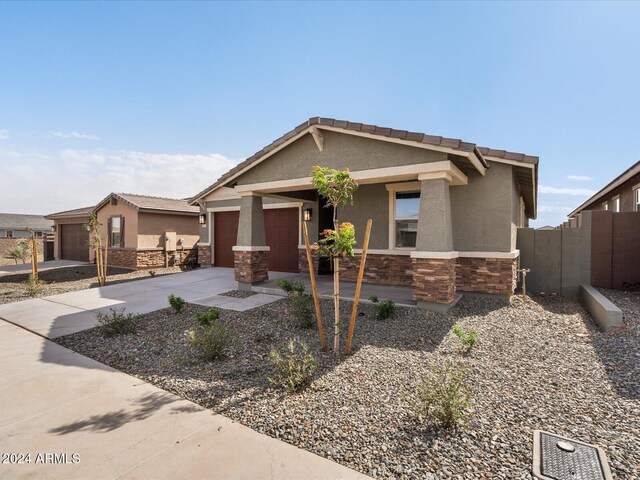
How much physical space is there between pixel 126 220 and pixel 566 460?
18754 mm

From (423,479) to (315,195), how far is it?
31.9ft

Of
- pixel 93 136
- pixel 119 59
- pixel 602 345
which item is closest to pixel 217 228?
pixel 93 136

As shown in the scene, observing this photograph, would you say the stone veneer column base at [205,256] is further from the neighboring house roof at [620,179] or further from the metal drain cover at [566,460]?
the neighboring house roof at [620,179]

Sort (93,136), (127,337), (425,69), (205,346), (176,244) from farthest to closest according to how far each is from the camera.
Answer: (176,244) < (93,136) < (425,69) < (127,337) < (205,346)

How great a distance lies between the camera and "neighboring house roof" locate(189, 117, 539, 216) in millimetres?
6367

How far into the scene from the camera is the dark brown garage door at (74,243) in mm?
19922

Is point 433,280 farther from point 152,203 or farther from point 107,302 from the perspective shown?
point 152,203

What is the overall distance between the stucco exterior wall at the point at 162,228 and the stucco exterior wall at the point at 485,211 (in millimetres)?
14576

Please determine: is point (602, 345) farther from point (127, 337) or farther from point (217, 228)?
point (217, 228)

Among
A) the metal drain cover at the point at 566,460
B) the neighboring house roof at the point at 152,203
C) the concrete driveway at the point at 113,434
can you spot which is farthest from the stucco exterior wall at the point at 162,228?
the metal drain cover at the point at 566,460

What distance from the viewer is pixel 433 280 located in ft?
22.1

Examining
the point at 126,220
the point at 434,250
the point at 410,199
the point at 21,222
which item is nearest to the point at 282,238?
the point at 410,199

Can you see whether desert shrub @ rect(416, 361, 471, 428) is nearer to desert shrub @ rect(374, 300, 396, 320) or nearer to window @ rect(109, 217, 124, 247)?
desert shrub @ rect(374, 300, 396, 320)

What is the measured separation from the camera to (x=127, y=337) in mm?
5996
